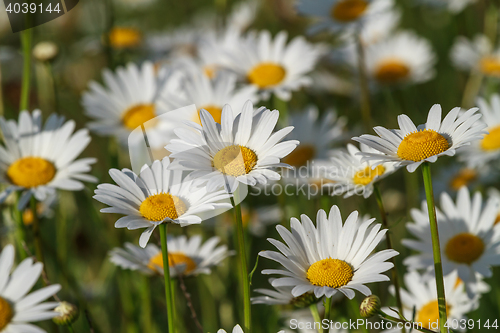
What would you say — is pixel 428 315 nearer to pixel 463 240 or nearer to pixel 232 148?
pixel 463 240

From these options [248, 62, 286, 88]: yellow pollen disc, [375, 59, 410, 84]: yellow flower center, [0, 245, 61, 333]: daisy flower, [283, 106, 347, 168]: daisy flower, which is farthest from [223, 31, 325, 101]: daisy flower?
[0, 245, 61, 333]: daisy flower

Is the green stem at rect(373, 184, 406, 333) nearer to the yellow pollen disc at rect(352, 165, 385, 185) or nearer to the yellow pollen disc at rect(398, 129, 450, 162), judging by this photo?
the yellow pollen disc at rect(352, 165, 385, 185)

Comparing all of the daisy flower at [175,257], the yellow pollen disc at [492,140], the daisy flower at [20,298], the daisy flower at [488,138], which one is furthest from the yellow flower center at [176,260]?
the yellow pollen disc at [492,140]

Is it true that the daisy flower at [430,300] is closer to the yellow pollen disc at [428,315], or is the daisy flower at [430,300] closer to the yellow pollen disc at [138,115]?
the yellow pollen disc at [428,315]

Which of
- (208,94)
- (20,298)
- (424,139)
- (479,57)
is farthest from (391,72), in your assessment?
(20,298)

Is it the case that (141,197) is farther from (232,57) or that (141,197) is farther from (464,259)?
(232,57)

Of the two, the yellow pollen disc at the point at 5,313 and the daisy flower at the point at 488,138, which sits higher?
the daisy flower at the point at 488,138

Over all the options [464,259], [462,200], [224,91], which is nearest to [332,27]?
[224,91]
